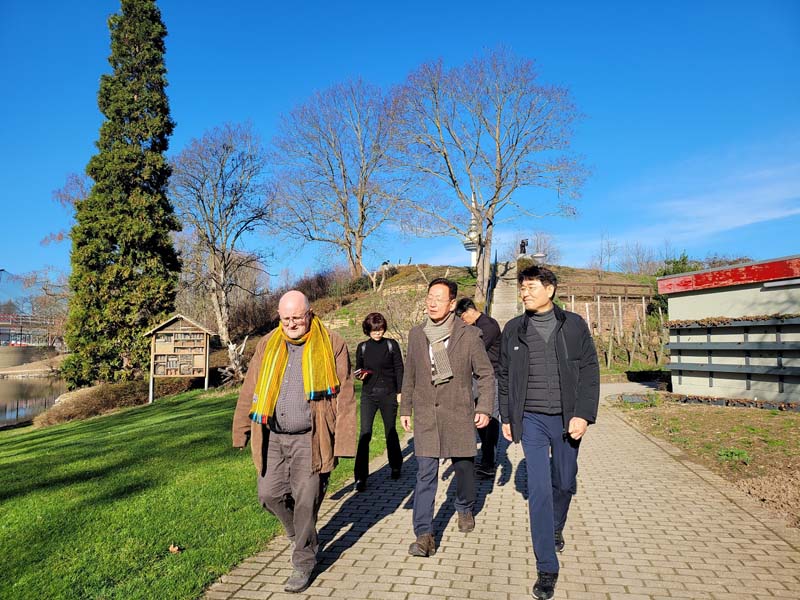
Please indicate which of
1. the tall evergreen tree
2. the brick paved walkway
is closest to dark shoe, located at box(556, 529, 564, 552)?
the brick paved walkway

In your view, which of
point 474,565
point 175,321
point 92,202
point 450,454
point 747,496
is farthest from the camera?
point 92,202

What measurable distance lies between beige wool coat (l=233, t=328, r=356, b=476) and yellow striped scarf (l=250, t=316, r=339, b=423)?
0.06 m

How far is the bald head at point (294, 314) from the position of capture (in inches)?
148

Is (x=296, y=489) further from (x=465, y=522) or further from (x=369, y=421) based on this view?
(x=369, y=421)

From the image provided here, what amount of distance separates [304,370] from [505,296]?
26674 mm

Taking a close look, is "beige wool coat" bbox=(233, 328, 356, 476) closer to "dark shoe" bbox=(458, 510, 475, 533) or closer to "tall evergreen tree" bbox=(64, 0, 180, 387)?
"dark shoe" bbox=(458, 510, 475, 533)

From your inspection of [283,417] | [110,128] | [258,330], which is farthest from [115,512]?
[258,330]

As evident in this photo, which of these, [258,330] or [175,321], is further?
[258,330]

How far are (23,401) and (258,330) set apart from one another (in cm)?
1416

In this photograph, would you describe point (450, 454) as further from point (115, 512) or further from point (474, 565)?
point (115, 512)

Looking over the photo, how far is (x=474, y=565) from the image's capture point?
3969 mm

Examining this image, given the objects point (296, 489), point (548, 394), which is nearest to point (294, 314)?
point (296, 489)

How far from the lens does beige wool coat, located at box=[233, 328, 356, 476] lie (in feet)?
12.1

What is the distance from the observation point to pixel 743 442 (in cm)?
782
